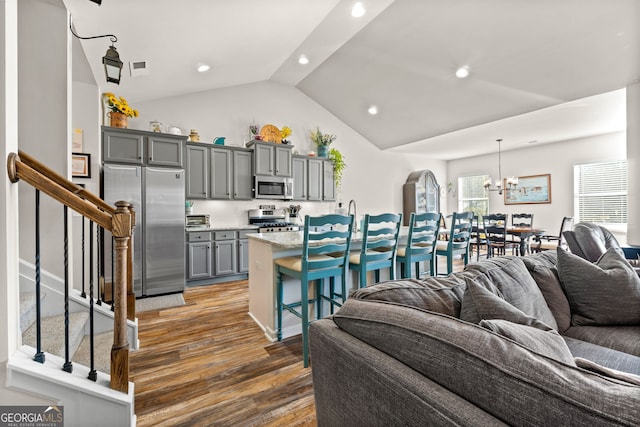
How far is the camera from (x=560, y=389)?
564mm

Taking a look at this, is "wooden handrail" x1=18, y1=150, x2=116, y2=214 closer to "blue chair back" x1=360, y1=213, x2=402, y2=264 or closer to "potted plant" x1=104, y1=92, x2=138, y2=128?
"blue chair back" x1=360, y1=213, x2=402, y2=264

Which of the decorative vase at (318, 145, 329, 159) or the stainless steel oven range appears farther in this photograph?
the decorative vase at (318, 145, 329, 159)

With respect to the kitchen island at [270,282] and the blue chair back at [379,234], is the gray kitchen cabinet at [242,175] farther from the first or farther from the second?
the blue chair back at [379,234]


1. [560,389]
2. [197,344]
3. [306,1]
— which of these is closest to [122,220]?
[197,344]

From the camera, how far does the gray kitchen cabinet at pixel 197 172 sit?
4.48 metres

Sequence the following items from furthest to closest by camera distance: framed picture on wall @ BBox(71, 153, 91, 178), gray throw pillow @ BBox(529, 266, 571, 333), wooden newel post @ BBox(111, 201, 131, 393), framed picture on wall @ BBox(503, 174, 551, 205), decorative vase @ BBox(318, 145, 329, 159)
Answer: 1. framed picture on wall @ BBox(503, 174, 551, 205)
2. decorative vase @ BBox(318, 145, 329, 159)
3. framed picture on wall @ BBox(71, 153, 91, 178)
4. gray throw pillow @ BBox(529, 266, 571, 333)
5. wooden newel post @ BBox(111, 201, 131, 393)

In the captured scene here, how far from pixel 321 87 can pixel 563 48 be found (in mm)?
3763

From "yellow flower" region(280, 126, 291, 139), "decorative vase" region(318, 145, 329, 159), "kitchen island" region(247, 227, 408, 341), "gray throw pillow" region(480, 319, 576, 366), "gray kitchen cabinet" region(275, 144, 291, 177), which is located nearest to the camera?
"gray throw pillow" region(480, 319, 576, 366)

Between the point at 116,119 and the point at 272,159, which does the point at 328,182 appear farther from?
the point at 116,119

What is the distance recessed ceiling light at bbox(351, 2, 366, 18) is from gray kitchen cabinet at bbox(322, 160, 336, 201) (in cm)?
272

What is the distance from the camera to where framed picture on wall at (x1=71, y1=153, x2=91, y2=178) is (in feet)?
10.8

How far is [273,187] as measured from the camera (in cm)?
520

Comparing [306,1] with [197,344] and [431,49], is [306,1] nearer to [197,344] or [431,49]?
[431,49]

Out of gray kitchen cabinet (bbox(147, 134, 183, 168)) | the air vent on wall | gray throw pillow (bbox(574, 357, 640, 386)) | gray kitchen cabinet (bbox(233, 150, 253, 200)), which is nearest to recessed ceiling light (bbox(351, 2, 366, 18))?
the air vent on wall
